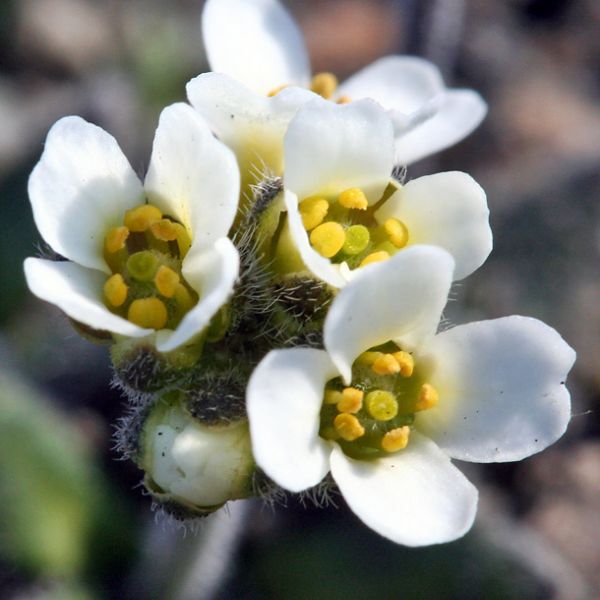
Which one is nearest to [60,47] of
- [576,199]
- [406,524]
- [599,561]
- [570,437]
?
[576,199]

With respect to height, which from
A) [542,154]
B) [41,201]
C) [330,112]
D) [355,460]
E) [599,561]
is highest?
[330,112]

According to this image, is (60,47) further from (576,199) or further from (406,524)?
(406,524)

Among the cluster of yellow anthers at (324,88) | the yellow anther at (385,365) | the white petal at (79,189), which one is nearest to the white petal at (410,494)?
the yellow anther at (385,365)

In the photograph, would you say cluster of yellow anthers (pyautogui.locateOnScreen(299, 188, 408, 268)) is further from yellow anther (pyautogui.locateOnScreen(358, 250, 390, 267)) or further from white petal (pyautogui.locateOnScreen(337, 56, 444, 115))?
white petal (pyautogui.locateOnScreen(337, 56, 444, 115))

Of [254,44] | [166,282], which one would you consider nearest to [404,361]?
[166,282]

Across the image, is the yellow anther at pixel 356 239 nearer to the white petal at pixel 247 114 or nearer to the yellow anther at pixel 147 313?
the white petal at pixel 247 114

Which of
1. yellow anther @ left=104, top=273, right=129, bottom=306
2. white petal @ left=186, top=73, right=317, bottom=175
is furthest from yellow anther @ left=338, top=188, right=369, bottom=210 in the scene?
yellow anther @ left=104, top=273, right=129, bottom=306

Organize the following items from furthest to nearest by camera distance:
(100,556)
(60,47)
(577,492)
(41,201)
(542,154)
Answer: (60,47)
(542,154)
(577,492)
(100,556)
(41,201)
